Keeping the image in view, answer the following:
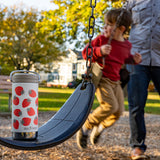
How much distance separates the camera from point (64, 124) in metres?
1.30

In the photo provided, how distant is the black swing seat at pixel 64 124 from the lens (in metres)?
1.11

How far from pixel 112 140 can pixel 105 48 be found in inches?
90.1

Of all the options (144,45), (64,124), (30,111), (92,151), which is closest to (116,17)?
(144,45)

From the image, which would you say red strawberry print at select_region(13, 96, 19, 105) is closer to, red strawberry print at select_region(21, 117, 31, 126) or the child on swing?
red strawberry print at select_region(21, 117, 31, 126)

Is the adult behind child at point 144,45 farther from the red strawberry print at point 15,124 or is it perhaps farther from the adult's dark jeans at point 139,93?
the red strawberry print at point 15,124

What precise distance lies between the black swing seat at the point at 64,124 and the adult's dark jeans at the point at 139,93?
3.09 ft

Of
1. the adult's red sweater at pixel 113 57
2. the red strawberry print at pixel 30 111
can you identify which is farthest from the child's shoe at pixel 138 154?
the red strawberry print at pixel 30 111

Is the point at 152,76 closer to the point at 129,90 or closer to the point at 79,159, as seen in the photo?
the point at 129,90

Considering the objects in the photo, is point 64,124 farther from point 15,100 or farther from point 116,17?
point 116,17

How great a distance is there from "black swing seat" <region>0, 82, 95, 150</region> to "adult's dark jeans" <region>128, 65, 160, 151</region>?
94cm

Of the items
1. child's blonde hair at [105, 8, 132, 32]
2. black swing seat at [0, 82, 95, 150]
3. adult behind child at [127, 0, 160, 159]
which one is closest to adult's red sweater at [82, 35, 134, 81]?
child's blonde hair at [105, 8, 132, 32]

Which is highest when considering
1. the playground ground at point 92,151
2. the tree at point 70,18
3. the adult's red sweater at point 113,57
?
the tree at point 70,18

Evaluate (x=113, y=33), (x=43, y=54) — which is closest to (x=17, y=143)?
(x=113, y=33)

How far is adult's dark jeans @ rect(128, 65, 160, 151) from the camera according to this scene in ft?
7.56
